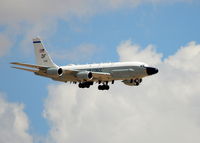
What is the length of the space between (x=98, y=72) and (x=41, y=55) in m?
19.2

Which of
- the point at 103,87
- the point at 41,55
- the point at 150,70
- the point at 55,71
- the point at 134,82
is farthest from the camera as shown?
the point at 41,55

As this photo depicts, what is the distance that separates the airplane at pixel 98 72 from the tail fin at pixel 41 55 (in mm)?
4175

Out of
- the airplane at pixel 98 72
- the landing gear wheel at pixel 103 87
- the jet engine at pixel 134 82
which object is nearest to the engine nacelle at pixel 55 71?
the airplane at pixel 98 72

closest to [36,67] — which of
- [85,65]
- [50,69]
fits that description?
[50,69]

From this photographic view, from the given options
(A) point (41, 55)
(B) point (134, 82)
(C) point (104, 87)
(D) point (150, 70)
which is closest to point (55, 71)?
(C) point (104, 87)

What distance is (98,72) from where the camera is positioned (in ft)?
376

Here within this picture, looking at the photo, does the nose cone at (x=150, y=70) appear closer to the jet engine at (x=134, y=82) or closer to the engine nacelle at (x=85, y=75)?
the jet engine at (x=134, y=82)

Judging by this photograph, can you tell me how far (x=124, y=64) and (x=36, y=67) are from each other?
17704mm

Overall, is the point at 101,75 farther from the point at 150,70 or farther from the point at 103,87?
the point at 150,70

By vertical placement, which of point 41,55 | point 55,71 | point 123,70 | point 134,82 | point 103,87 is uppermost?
point 41,55

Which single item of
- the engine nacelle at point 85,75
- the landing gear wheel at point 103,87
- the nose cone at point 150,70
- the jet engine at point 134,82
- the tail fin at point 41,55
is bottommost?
the landing gear wheel at point 103,87

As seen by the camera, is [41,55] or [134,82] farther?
[41,55]

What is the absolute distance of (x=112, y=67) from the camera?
370 ft

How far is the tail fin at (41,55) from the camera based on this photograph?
126 meters
